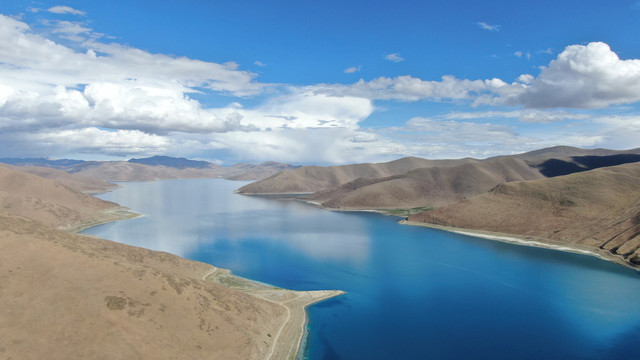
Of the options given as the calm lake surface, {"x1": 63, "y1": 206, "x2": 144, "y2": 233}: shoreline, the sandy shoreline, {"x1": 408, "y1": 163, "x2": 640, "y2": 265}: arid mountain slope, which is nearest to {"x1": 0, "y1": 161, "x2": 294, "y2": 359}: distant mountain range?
the sandy shoreline

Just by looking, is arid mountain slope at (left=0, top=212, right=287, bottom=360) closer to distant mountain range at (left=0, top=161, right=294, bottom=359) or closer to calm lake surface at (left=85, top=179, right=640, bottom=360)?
distant mountain range at (left=0, top=161, right=294, bottom=359)

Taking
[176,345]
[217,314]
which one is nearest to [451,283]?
[217,314]

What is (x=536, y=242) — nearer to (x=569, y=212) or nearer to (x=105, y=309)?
(x=569, y=212)

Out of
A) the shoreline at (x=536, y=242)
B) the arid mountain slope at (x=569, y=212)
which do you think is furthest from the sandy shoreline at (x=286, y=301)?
the arid mountain slope at (x=569, y=212)

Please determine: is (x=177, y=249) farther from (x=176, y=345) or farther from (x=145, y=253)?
(x=176, y=345)

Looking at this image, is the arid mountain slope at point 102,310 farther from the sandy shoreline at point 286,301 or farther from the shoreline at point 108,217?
the shoreline at point 108,217
